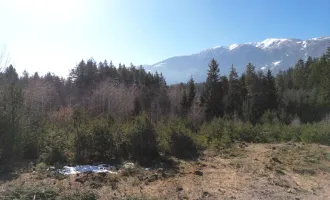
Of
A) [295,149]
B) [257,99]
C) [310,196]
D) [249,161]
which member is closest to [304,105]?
[257,99]

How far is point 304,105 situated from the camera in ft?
142

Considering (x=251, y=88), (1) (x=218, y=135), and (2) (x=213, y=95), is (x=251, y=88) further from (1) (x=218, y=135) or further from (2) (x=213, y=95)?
(1) (x=218, y=135)

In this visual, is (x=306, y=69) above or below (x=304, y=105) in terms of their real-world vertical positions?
above

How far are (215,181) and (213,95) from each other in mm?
28957

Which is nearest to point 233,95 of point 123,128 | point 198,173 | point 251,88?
point 251,88

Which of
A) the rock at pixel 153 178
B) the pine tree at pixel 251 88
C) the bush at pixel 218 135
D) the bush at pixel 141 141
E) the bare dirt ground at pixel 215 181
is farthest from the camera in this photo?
the pine tree at pixel 251 88

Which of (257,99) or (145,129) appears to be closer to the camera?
(145,129)

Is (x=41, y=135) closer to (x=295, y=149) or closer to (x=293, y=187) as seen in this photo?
(x=293, y=187)

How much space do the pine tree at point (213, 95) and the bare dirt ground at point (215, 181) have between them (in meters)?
25.0

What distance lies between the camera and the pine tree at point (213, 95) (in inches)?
1411

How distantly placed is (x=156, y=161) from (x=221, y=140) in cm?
586

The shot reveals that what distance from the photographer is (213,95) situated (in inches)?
1426

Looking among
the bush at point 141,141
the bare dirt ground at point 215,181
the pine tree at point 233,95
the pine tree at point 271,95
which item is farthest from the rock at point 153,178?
the pine tree at point 271,95

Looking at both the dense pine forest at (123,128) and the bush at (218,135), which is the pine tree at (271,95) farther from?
the bush at (218,135)
